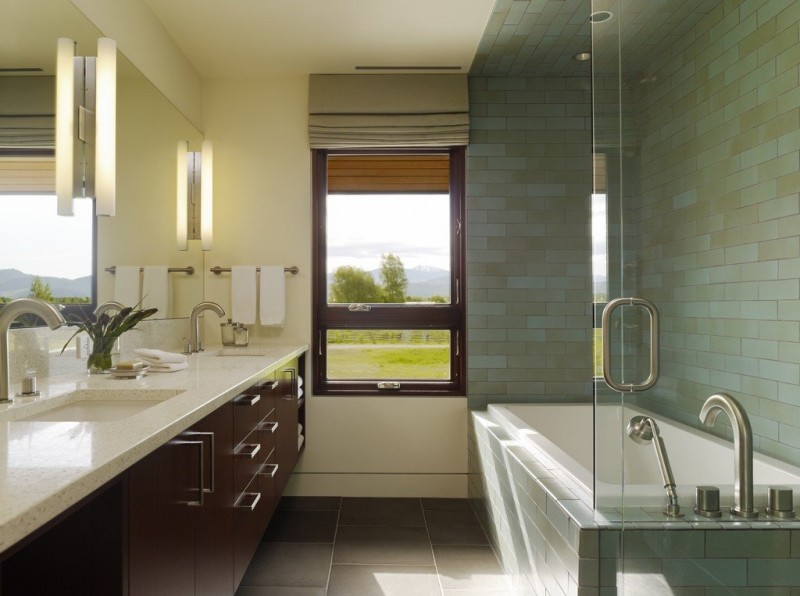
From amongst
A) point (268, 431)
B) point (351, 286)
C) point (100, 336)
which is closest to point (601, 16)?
point (268, 431)

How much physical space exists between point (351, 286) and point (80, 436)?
2.37 metres

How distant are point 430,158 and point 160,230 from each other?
5.25 ft

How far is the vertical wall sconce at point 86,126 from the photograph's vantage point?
1.91 m

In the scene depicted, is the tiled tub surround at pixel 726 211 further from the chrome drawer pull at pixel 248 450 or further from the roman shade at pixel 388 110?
the roman shade at pixel 388 110

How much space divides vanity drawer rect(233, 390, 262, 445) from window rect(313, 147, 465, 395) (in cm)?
137

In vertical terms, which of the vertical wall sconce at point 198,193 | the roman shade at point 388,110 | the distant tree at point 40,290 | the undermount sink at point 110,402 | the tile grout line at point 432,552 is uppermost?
the roman shade at point 388,110

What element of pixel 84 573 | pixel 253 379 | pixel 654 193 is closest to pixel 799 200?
pixel 654 193

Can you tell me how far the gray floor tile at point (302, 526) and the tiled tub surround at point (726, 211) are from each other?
1.97 meters

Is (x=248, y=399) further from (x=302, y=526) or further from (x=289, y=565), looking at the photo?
(x=302, y=526)

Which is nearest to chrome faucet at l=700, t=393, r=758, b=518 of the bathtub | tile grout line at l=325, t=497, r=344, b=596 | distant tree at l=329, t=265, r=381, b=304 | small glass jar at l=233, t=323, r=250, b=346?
the bathtub

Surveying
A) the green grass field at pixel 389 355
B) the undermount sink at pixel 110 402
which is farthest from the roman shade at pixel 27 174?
the green grass field at pixel 389 355

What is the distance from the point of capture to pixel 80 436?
3.65 ft

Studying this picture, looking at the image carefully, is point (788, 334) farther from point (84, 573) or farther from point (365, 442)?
point (365, 442)

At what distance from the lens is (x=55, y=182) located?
187cm
